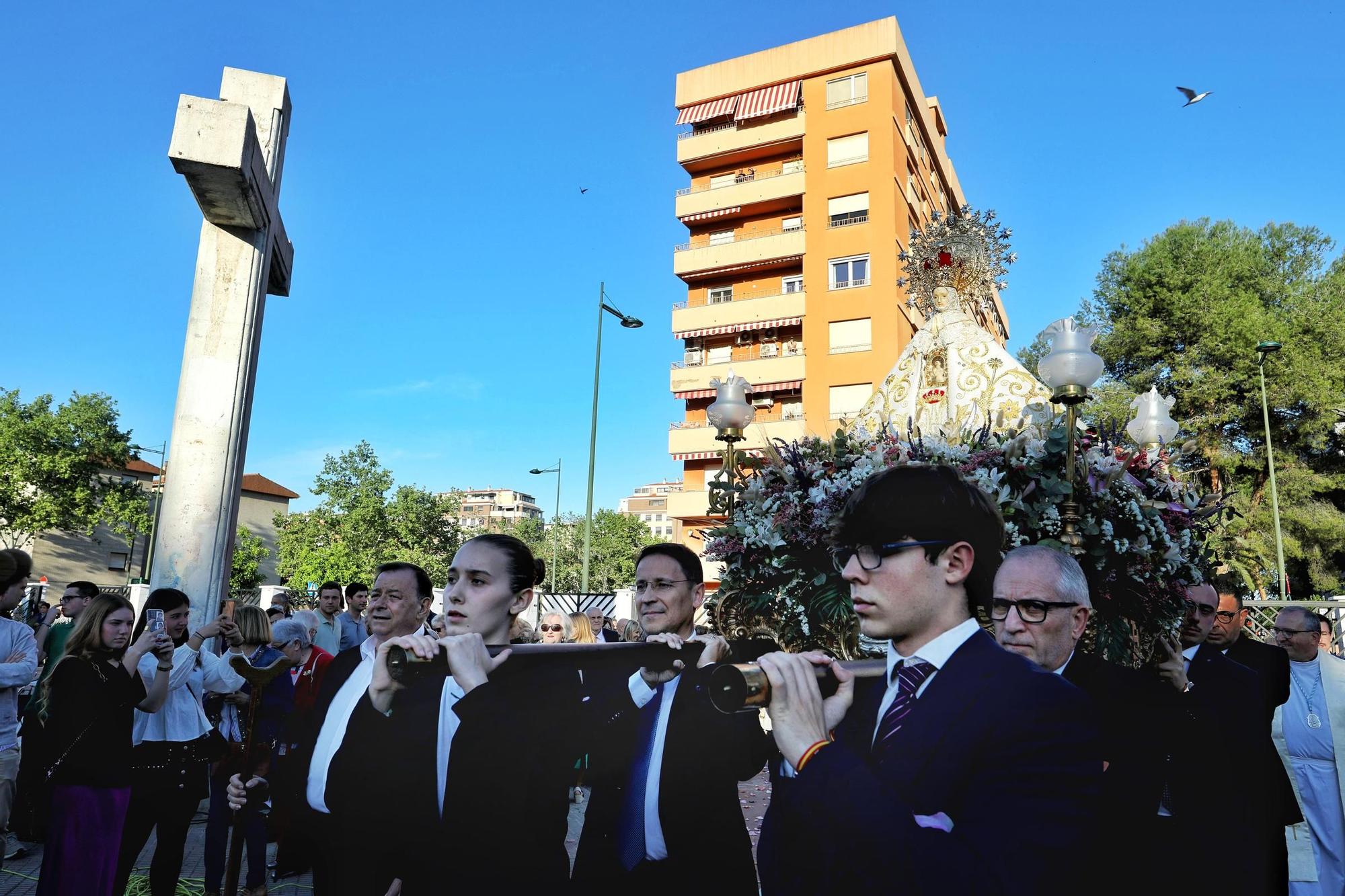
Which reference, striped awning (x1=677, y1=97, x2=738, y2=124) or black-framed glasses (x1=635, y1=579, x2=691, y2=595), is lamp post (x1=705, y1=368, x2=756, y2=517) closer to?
black-framed glasses (x1=635, y1=579, x2=691, y2=595)

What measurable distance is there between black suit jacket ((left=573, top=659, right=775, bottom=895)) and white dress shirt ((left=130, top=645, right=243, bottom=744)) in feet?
10.4

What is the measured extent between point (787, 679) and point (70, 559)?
6163 cm

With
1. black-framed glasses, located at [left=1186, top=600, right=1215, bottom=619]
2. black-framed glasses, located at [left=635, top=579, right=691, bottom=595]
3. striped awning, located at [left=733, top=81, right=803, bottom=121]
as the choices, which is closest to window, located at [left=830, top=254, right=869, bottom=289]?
striped awning, located at [left=733, top=81, right=803, bottom=121]

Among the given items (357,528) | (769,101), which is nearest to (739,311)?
(769,101)

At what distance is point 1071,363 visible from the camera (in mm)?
4840

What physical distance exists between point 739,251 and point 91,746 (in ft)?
104

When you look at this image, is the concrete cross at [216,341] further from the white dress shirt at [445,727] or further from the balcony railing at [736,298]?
the balcony railing at [736,298]

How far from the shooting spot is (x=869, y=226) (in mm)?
31719

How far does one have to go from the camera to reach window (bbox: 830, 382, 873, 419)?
3100cm

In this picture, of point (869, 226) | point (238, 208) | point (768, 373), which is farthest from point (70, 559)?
point (238, 208)

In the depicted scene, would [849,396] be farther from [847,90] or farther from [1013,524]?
[1013,524]

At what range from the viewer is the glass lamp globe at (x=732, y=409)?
6379 millimetres

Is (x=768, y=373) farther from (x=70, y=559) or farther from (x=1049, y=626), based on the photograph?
(x=70, y=559)

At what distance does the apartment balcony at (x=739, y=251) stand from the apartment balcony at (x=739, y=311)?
1.41m
